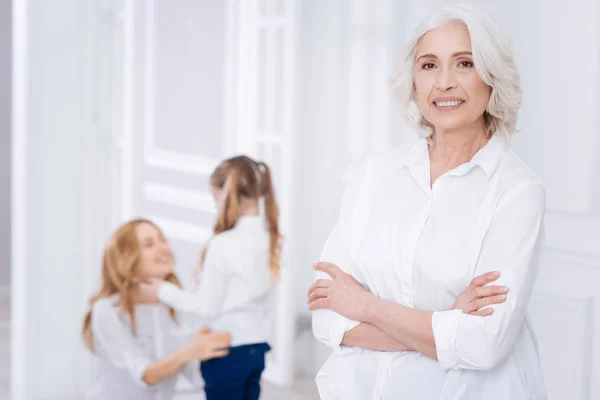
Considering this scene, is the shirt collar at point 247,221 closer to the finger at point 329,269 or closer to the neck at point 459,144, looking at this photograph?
the finger at point 329,269

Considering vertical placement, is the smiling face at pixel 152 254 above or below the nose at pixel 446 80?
below

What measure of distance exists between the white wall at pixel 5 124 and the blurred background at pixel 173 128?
2.38 metres

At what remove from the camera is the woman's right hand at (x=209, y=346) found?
321 cm

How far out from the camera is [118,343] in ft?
10.7

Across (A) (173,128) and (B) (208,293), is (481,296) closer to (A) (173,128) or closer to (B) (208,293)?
(B) (208,293)

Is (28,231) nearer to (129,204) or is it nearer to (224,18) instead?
(129,204)

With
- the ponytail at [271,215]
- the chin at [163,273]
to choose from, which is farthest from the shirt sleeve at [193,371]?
the ponytail at [271,215]

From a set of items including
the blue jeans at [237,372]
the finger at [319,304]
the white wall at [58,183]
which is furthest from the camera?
the white wall at [58,183]

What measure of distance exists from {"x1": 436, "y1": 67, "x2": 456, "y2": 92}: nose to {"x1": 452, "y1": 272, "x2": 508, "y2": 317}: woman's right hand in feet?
1.31

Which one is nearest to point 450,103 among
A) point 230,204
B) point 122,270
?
point 230,204

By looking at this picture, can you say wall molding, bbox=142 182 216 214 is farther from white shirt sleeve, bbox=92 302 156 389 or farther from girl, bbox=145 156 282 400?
white shirt sleeve, bbox=92 302 156 389

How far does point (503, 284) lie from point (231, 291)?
1795mm

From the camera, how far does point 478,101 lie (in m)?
1.76

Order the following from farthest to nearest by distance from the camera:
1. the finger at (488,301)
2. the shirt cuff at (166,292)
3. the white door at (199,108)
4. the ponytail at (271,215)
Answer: the white door at (199,108), the ponytail at (271,215), the shirt cuff at (166,292), the finger at (488,301)
